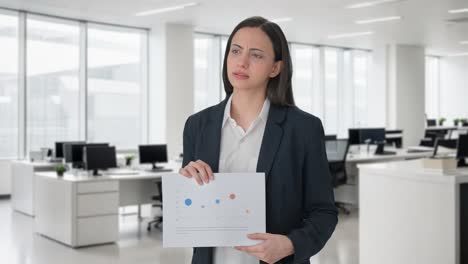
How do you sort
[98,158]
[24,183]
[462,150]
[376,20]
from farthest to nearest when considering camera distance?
[376,20] < [24,183] < [98,158] < [462,150]

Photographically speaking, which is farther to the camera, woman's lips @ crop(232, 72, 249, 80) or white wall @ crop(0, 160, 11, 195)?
white wall @ crop(0, 160, 11, 195)

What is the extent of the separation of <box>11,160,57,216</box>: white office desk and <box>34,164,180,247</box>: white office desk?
72.0 inches

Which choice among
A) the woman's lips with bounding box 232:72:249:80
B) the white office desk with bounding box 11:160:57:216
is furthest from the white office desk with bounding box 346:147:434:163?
the woman's lips with bounding box 232:72:249:80

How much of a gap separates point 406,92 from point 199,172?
16.1 metres

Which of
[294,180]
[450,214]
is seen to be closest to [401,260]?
[450,214]

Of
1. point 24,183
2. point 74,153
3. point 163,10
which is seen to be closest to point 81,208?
point 74,153

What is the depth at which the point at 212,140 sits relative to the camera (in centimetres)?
147

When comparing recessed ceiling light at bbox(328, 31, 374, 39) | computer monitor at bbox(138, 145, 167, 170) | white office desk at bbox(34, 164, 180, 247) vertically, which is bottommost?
white office desk at bbox(34, 164, 180, 247)

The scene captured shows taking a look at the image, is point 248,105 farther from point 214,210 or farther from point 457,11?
point 457,11

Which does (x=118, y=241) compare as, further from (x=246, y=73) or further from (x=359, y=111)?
(x=359, y=111)

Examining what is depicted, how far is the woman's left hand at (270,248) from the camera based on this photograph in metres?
1.29

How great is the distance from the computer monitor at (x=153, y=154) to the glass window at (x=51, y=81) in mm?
4306

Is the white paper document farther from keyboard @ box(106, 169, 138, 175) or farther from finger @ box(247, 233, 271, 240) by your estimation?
keyboard @ box(106, 169, 138, 175)

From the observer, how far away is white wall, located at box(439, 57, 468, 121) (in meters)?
20.3
